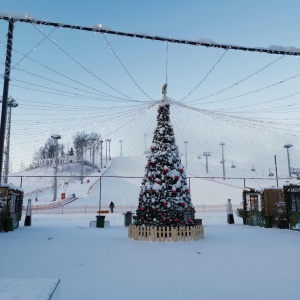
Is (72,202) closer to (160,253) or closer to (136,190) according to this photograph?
(136,190)

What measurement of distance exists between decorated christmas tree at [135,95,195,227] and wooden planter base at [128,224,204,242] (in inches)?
11.5

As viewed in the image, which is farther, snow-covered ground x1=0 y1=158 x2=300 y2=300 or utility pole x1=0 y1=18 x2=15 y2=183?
utility pole x1=0 y1=18 x2=15 y2=183

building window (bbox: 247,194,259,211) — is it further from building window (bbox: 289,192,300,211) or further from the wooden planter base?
the wooden planter base

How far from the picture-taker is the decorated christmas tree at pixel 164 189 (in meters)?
12.6

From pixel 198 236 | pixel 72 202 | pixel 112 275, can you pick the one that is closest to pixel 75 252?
pixel 112 275

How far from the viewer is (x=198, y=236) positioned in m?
12.7

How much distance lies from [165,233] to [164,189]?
1843mm

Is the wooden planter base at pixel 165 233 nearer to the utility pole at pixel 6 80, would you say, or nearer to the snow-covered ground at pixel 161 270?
the snow-covered ground at pixel 161 270

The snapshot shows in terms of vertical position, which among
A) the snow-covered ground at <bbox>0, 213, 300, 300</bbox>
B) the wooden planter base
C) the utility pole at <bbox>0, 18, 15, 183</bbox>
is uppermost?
the utility pole at <bbox>0, 18, 15, 183</bbox>

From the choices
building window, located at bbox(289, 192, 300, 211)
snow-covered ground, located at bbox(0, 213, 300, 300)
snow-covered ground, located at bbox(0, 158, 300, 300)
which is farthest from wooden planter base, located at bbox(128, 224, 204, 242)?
building window, located at bbox(289, 192, 300, 211)

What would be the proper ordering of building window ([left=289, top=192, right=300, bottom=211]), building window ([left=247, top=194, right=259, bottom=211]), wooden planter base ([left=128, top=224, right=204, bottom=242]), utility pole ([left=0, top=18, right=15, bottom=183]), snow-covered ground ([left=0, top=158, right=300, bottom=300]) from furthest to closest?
building window ([left=247, top=194, right=259, bottom=211]) < building window ([left=289, top=192, right=300, bottom=211]) < wooden planter base ([left=128, top=224, right=204, bottom=242]) < utility pole ([left=0, top=18, right=15, bottom=183]) < snow-covered ground ([left=0, top=158, right=300, bottom=300])

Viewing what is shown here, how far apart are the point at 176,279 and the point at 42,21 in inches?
326

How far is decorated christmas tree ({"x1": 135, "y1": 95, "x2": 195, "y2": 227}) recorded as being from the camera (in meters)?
12.6

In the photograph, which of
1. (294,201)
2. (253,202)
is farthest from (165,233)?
(253,202)
